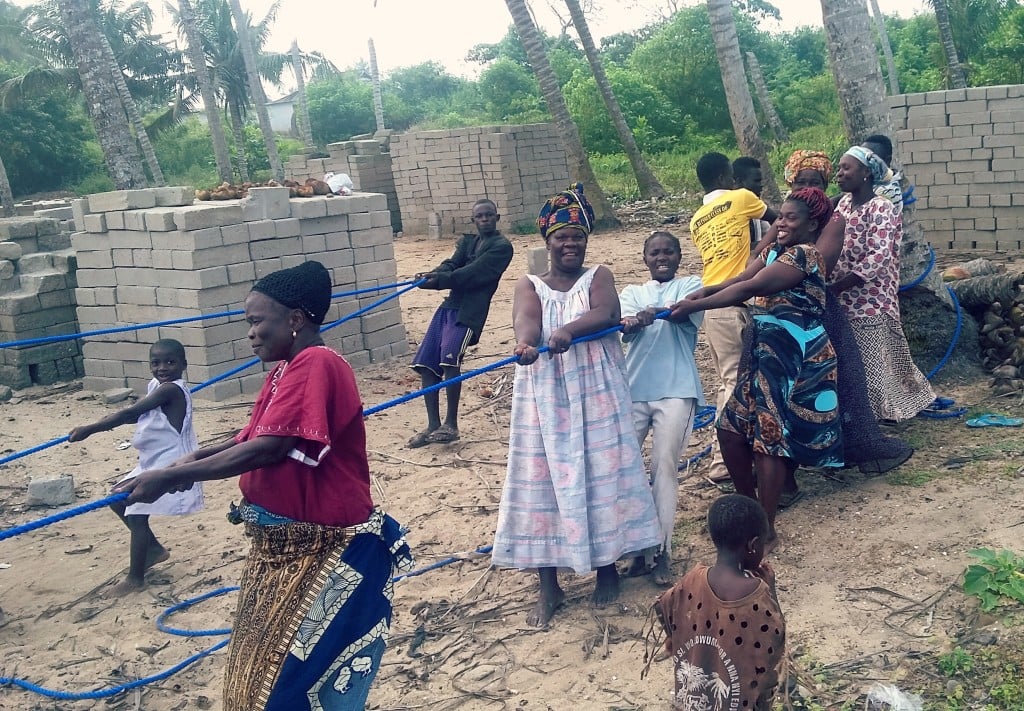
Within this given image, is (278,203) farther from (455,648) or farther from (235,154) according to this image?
(235,154)

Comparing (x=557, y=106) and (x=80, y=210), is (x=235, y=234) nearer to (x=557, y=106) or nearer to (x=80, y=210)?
(x=80, y=210)

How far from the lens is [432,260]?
1584 centimetres

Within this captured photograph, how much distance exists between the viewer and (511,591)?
4.57m

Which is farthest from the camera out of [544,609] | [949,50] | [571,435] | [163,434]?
[949,50]

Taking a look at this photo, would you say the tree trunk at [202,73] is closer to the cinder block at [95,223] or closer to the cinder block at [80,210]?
the cinder block at [80,210]

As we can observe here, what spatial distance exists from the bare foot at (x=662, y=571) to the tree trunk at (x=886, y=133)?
9.57ft

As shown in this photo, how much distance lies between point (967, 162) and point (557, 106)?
675 cm

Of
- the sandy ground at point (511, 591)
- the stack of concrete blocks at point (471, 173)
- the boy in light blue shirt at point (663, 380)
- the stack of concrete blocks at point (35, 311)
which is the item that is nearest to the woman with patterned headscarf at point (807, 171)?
the boy in light blue shirt at point (663, 380)

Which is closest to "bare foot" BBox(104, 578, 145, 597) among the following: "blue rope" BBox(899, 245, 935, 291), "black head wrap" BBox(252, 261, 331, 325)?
"black head wrap" BBox(252, 261, 331, 325)

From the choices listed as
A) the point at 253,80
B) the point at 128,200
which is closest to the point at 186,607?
the point at 128,200

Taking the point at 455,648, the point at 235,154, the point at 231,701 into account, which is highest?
the point at 235,154

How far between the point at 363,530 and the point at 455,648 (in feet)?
4.92

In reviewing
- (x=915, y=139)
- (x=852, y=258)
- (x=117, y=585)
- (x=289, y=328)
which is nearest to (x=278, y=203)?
(x=117, y=585)

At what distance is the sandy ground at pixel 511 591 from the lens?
379 cm
